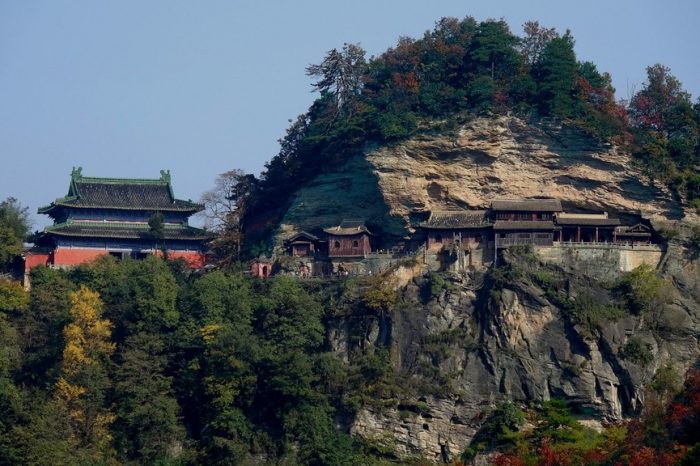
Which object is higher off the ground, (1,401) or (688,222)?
(688,222)

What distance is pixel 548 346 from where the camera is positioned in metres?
56.8

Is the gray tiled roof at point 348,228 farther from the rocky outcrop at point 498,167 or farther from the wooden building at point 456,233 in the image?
the wooden building at point 456,233

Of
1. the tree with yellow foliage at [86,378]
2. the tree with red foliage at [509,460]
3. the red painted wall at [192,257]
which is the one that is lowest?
the tree with red foliage at [509,460]

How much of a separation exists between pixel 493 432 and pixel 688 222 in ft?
37.2

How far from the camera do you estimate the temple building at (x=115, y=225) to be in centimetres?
6625

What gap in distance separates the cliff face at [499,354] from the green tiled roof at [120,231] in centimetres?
1064

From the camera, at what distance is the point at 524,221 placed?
60.8 metres

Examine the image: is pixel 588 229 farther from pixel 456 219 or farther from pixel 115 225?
pixel 115 225

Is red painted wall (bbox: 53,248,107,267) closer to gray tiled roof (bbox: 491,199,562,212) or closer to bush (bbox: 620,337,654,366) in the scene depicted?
gray tiled roof (bbox: 491,199,562,212)

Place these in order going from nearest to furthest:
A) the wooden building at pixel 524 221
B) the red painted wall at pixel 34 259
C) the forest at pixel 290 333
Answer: the forest at pixel 290 333 → the wooden building at pixel 524 221 → the red painted wall at pixel 34 259

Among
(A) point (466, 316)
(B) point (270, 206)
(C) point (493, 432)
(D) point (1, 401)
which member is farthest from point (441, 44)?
(D) point (1, 401)

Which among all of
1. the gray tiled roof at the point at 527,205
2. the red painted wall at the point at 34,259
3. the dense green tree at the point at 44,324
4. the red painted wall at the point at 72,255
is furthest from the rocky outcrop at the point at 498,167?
the red painted wall at the point at 34,259

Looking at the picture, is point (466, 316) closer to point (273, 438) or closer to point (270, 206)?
point (273, 438)

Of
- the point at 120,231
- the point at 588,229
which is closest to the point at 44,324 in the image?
the point at 120,231
